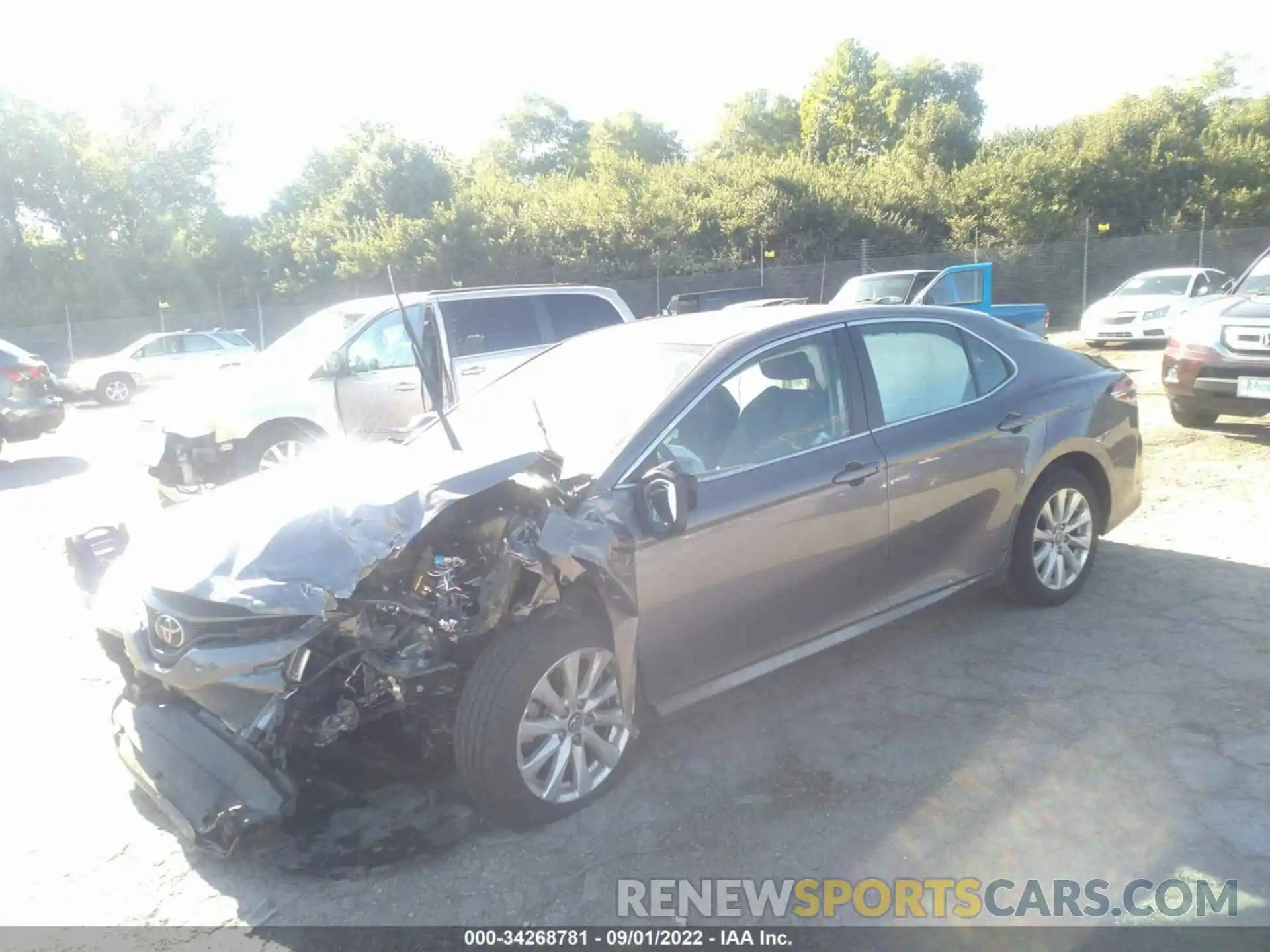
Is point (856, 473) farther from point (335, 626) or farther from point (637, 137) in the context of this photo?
point (637, 137)

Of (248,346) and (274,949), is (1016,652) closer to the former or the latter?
(274,949)

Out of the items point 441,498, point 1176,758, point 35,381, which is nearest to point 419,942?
point 441,498

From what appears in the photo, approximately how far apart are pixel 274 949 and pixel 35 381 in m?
11.7

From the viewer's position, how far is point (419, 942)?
2791 mm

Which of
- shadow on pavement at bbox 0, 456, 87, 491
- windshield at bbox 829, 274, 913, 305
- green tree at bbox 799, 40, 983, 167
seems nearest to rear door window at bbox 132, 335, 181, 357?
shadow on pavement at bbox 0, 456, 87, 491

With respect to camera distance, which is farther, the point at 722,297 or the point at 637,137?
the point at 637,137

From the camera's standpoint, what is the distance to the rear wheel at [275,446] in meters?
8.12

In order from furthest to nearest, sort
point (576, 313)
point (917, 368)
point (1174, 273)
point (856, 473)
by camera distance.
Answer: point (1174, 273) → point (576, 313) → point (917, 368) → point (856, 473)

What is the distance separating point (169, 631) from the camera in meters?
3.18

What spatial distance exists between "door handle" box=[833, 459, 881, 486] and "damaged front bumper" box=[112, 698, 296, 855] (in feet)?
7.66

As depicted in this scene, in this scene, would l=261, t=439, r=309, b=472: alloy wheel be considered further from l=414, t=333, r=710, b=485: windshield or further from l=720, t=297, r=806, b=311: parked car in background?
l=414, t=333, r=710, b=485: windshield

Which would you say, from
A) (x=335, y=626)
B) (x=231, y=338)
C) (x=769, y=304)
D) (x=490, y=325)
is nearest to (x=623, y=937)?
(x=335, y=626)

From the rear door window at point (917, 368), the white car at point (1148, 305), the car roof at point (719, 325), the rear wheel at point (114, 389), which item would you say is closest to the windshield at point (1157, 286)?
the white car at point (1148, 305)

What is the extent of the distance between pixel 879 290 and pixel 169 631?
14.7 metres
